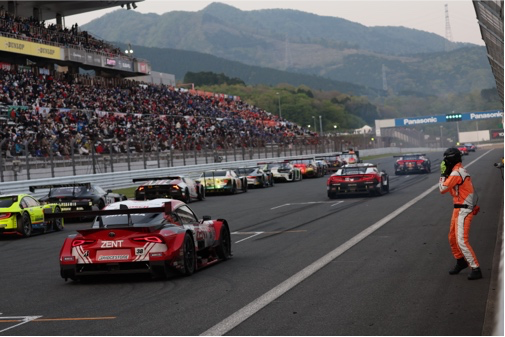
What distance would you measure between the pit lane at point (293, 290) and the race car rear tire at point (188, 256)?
0.18 m

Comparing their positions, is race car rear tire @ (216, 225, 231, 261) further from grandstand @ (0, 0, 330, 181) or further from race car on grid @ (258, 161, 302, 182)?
race car on grid @ (258, 161, 302, 182)

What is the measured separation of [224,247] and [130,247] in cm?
260

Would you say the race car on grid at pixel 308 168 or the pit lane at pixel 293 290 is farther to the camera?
the race car on grid at pixel 308 168

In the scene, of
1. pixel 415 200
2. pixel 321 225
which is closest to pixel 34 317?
pixel 321 225

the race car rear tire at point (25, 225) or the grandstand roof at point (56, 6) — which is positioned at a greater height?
the grandstand roof at point (56, 6)

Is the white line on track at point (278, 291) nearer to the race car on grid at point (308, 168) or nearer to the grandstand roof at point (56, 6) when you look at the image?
the race car on grid at point (308, 168)

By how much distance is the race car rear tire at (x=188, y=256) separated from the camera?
10984 mm

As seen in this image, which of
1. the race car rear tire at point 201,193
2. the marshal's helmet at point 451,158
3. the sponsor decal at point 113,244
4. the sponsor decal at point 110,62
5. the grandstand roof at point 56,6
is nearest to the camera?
the marshal's helmet at point 451,158

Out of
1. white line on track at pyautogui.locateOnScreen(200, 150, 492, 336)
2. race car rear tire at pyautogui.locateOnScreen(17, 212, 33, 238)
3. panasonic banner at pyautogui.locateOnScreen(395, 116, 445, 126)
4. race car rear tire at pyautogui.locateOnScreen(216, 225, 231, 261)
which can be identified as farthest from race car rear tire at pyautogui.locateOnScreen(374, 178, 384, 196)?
panasonic banner at pyautogui.locateOnScreen(395, 116, 445, 126)

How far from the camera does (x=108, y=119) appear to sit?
48.3 meters

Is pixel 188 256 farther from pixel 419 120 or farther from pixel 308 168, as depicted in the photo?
pixel 419 120

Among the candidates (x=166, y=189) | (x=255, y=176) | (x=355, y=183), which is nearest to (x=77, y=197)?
(x=166, y=189)

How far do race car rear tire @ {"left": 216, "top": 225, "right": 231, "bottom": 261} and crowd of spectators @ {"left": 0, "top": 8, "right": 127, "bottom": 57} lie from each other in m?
38.7

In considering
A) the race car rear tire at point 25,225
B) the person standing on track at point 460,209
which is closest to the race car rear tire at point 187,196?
the race car rear tire at point 25,225
